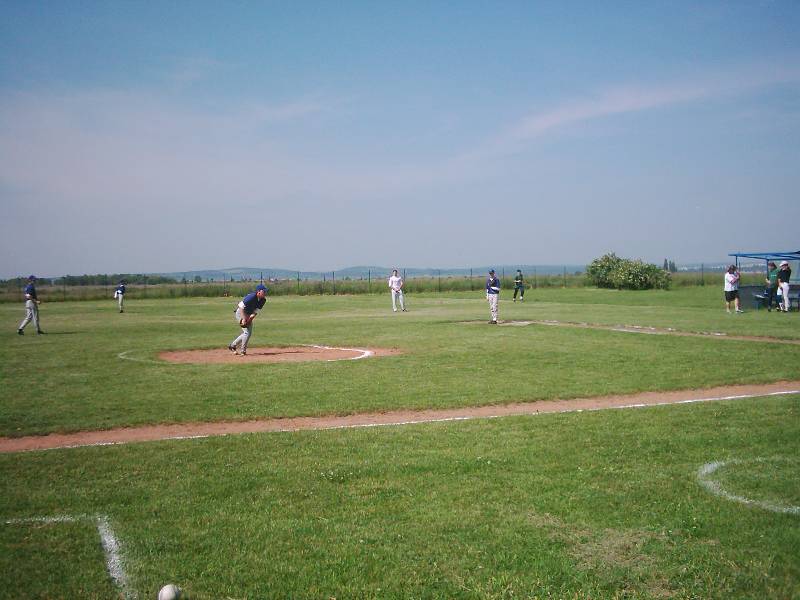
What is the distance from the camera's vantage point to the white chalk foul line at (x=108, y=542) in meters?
5.14

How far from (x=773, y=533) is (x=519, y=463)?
2.85 meters

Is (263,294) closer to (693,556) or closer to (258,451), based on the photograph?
(258,451)

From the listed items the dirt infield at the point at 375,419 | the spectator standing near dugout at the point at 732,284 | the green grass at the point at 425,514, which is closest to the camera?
the green grass at the point at 425,514

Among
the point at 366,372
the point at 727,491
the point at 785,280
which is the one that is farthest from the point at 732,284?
the point at 727,491

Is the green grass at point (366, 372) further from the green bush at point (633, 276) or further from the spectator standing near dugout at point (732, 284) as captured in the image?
the green bush at point (633, 276)

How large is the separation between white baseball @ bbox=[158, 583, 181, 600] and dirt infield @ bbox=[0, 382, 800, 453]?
211 inches

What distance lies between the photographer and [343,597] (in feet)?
16.1

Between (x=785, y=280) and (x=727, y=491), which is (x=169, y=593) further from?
(x=785, y=280)

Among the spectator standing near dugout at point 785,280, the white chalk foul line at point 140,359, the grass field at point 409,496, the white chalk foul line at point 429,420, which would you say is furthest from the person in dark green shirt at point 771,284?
the white chalk foul line at point 140,359

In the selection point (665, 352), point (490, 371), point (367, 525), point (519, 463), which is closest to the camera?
point (367, 525)

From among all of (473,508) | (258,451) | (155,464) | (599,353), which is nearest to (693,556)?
(473,508)

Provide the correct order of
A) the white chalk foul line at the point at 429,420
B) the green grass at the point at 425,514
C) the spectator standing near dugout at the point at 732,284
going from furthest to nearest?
the spectator standing near dugout at the point at 732,284 < the white chalk foul line at the point at 429,420 < the green grass at the point at 425,514

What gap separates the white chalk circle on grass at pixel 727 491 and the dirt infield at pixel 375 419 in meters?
3.62

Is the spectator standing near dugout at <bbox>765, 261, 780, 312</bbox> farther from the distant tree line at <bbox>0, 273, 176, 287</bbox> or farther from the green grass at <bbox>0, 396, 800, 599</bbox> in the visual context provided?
the distant tree line at <bbox>0, 273, 176, 287</bbox>
